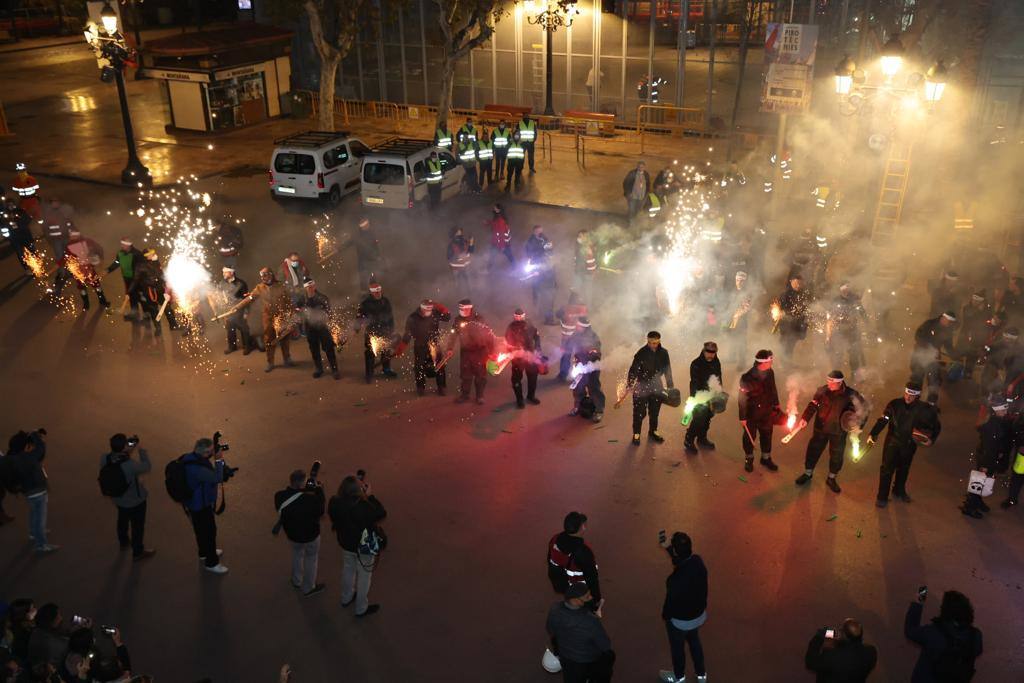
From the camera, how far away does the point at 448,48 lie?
23.4 m

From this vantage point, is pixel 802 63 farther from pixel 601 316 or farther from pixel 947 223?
pixel 601 316

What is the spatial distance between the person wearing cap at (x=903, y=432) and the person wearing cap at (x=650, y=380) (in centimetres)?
237

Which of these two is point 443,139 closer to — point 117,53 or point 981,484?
point 117,53

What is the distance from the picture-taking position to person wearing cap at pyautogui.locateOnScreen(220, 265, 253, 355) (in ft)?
42.2

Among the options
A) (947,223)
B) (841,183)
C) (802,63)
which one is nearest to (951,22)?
(841,183)

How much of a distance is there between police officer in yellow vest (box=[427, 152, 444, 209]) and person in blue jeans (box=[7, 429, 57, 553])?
12.3 metres

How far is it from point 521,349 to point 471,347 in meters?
0.70

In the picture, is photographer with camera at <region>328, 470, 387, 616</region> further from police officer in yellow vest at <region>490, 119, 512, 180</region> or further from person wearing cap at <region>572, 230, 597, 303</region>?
police officer in yellow vest at <region>490, 119, 512, 180</region>

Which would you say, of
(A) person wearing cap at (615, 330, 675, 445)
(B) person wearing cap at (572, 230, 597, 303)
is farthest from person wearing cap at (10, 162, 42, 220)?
(A) person wearing cap at (615, 330, 675, 445)

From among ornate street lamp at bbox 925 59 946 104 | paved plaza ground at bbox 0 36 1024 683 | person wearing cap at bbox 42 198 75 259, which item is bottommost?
paved plaza ground at bbox 0 36 1024 683

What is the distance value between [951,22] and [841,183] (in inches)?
189

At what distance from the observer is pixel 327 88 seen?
24.6m

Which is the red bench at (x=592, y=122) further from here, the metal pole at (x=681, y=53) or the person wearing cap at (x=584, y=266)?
the person wearing cap at (x=584, y=266)

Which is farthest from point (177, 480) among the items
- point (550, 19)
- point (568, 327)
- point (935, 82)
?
point (550, 19)
